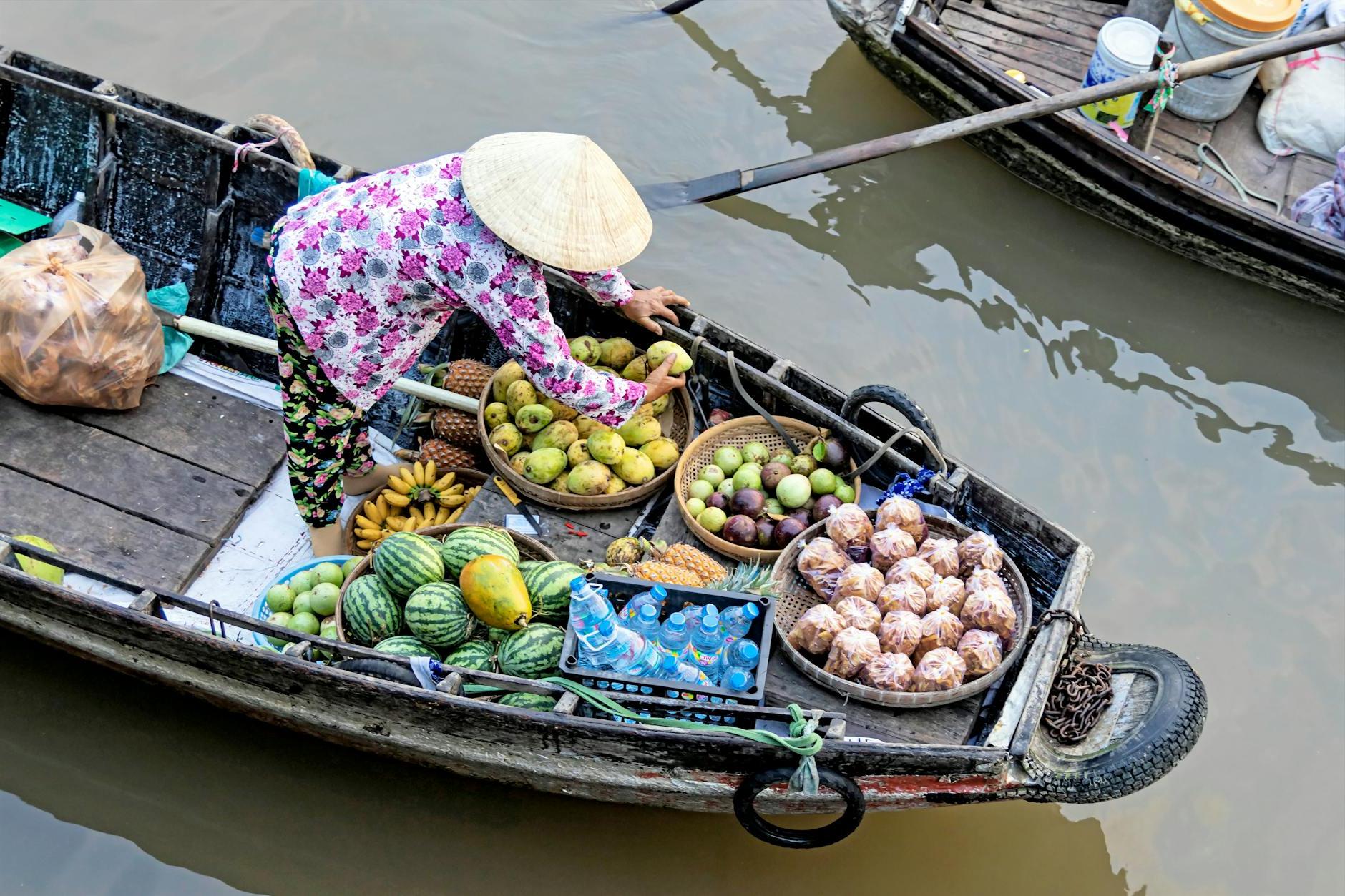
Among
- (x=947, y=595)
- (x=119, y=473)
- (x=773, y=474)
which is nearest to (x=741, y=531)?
(x=773, y=474)

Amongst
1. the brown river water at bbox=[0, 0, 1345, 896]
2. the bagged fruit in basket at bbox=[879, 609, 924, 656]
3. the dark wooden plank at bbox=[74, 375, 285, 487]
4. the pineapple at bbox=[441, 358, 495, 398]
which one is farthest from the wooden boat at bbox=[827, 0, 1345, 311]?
the dark wooden plank at bbox=[74, 375, 285, 487]

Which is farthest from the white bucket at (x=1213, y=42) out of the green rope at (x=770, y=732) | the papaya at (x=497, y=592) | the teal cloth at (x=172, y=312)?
the teal cloth at (x=172, y=312)

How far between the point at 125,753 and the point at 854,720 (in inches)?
106

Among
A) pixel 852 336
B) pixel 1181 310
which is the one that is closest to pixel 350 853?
pixel 852 336

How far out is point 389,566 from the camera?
3297 mm

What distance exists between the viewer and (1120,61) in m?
5.41

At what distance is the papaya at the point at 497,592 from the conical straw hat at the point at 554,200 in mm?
892

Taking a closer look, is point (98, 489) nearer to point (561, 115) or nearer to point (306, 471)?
point (306, 471)

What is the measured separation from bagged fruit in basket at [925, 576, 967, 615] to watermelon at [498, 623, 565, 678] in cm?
112

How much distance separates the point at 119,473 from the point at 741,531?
2529 millimetres

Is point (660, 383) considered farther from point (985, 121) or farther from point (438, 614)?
point (985, 121)

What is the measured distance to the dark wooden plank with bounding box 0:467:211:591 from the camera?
396 centimetres

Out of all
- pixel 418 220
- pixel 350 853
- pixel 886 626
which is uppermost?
pixel 418 220

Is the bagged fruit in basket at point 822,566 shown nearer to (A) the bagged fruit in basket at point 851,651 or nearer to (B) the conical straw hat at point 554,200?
(A) the bagged fruit in basket at point 851,651
